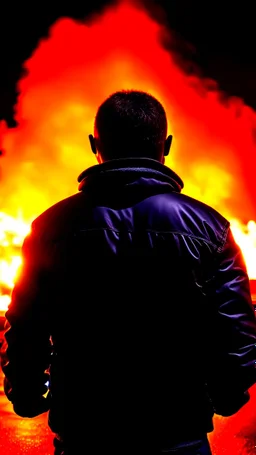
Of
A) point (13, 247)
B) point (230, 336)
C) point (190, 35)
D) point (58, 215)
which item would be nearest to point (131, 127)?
point (58, 215)

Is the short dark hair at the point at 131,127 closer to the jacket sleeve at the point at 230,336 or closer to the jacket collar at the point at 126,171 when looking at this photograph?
the jacket collar at the point at 126,171

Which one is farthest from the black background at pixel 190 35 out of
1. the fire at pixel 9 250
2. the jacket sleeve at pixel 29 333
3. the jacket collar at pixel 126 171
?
the jacket sleeve at pixel 29 333

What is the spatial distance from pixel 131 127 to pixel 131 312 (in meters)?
0.59

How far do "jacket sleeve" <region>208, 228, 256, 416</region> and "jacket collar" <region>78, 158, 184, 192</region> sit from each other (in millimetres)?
309

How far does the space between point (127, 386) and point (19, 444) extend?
2.40 m

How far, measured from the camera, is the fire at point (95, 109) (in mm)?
9047

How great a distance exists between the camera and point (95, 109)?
9.23m

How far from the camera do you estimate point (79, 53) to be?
9141 millimetres

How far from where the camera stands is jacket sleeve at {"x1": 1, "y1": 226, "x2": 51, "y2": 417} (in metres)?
1.37

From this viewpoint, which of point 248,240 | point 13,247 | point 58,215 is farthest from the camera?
point 248,240

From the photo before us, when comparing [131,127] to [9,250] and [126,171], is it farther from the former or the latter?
[9,250]

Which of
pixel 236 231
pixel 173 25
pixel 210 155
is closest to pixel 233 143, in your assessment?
pixel 210 155

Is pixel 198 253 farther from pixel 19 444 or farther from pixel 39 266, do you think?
pixel 19 444

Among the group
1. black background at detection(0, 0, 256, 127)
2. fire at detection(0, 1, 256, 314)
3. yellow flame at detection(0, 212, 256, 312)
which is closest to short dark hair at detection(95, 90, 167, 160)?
yellow flame at detection(0, 212, 256, 312)
